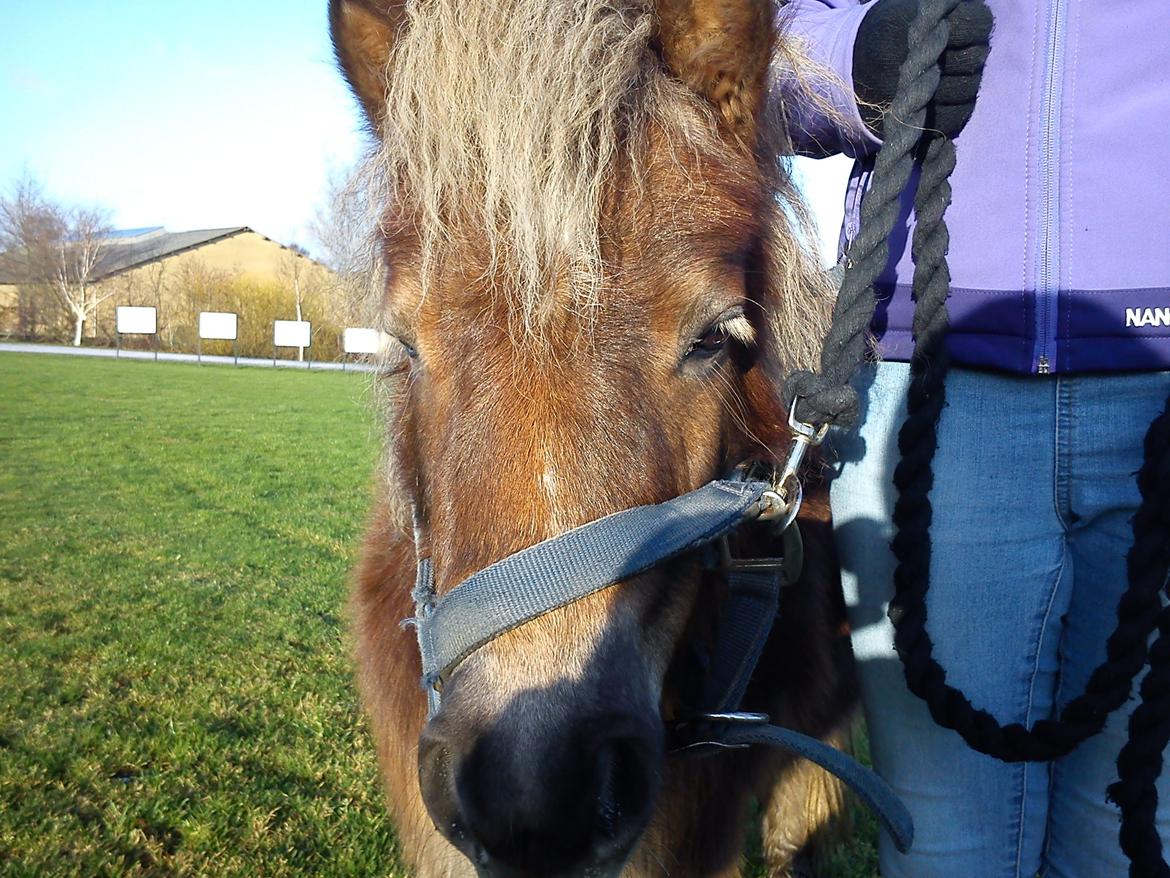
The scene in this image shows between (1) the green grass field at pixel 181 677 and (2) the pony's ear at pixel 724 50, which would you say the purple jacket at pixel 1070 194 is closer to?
(2) the pony's ear at pixel 724 50

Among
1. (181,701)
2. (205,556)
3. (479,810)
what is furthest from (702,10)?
(205,556)

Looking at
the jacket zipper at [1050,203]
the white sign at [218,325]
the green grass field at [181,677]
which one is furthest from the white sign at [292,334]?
the jacket zipper at [1050,203]

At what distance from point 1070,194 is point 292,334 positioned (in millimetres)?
47616

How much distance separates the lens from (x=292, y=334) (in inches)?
1783

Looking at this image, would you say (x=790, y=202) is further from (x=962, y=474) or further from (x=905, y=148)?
(x=962, y=474)

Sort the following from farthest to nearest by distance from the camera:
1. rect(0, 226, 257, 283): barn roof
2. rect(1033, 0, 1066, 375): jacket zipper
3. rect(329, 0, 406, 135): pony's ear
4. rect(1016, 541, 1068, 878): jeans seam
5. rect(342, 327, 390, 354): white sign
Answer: rect(0, 226, 257, 283): barn roof, rect(342, 327, 390, 354): white sign, rect(329, 0, 406, 135): pony's ear, rect(1016, 541, 1068, 878): jeans seam, rect(1033, 0, 1066, 375): jacket zipper

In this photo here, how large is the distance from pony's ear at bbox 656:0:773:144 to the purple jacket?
483 mm

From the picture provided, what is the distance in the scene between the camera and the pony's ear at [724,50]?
64.5 inches

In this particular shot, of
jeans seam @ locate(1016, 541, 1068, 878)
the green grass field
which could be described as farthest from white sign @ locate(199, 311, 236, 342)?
jeans seam @ locate(1016, 541, 1068, 878)

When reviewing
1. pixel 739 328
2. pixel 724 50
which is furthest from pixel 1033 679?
pixel 724 50

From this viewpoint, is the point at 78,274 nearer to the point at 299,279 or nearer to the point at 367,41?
the point at 299,279

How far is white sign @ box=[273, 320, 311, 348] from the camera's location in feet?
148

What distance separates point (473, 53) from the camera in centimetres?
161

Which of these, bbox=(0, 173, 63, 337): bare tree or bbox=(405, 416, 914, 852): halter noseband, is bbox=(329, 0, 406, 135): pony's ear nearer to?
bbox=(405, 416, 914, 852): halter noseband
